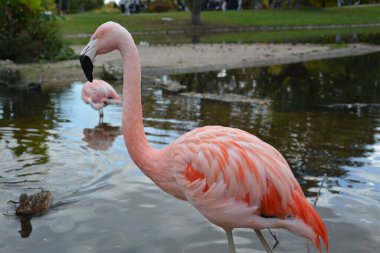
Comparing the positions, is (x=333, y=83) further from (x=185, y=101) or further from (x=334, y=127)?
(x=334, y=127)

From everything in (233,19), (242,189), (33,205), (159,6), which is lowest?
(33,205)

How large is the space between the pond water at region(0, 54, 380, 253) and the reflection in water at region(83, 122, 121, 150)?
2 centimetres

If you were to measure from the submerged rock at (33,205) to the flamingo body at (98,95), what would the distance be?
473 cm

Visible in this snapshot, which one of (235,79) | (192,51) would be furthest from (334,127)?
(192,51)

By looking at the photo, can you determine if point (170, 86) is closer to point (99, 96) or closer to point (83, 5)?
point (99, 96)

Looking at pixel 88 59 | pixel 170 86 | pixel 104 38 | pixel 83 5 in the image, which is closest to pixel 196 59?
pixel 170 86

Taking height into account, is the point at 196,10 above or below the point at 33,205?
above

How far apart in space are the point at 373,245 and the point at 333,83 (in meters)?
9.36

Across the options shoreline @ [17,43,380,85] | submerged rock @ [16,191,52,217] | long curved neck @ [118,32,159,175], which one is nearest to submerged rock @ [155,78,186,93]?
shoreline @ [17,43,380,85]

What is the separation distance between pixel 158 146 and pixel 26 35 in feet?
36.2

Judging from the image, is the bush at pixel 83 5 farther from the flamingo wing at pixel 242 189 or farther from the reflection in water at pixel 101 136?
the flamingo wing at pixel 242 189

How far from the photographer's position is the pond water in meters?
4.27

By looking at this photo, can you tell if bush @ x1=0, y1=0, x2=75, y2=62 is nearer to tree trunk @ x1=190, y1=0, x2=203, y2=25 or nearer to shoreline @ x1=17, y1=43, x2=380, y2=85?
shoreline @ x1=17, y1=43, x2=380, y2=85

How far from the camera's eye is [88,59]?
11.0ft
